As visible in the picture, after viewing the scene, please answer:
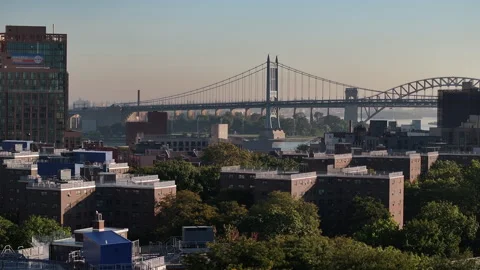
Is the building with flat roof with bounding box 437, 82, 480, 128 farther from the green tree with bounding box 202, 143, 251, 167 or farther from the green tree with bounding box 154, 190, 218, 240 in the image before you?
the green tree with bounding box 154, 190, 218, 240

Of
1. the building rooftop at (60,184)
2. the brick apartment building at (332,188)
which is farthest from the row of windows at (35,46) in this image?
the building rooftop at (60,184)

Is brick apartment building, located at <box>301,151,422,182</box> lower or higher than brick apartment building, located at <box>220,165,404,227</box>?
higher

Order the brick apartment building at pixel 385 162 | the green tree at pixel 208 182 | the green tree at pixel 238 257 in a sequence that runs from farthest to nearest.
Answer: the brick apartment building at pixel 385 162
the green tree at pixel 208 182
the green tree at pixel 238 257

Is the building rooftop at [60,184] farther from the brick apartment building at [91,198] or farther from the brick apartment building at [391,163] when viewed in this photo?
the brick apartment building at [391,163]

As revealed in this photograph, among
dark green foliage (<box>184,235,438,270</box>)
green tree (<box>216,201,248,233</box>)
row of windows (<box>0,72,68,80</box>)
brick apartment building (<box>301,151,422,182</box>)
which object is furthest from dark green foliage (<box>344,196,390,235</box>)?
row of windows (<box>0,72,68,80</box>)

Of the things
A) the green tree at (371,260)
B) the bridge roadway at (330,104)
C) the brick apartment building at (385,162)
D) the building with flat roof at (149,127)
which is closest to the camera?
the green tree at (371,260)
